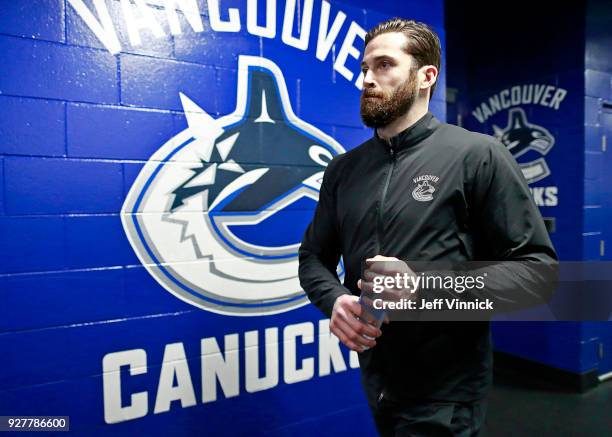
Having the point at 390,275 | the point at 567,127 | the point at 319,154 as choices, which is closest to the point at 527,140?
the point at 567,127

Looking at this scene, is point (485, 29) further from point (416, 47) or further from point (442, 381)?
point (442, 381)

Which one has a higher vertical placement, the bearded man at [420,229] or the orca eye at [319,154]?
the orca eye at [319,154]

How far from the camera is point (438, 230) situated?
104 centimetres

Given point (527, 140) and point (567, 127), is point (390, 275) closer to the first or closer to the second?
point (567, 127)

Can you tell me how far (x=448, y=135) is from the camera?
1.12 meters

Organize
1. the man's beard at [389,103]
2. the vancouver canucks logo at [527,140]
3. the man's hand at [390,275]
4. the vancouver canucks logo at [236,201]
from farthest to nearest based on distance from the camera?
1. the vancouver canucks logo at [527,140]
2. the vancouver canucks logo at [236,201]
3. the man's beard at [389,103]
4. the man's hand at [390,275]

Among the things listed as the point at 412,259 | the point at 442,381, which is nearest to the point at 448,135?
the point at 412,259

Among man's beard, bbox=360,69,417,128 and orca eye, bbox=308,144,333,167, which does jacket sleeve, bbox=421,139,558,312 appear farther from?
orca eye, bbox=308,144,333,167

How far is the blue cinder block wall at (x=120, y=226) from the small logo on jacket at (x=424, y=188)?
86 centimetres

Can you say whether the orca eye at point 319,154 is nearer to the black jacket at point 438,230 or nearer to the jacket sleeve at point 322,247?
the jacket sleeve at point 322,247

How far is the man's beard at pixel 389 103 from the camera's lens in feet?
3.63

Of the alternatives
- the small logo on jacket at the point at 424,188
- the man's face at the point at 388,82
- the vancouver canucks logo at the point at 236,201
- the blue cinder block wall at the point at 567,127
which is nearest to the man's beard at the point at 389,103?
the man's face at the point at 388,82

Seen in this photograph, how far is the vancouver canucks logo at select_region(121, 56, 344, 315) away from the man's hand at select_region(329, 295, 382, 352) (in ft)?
2.70

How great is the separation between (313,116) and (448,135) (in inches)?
35.0
